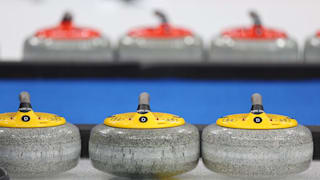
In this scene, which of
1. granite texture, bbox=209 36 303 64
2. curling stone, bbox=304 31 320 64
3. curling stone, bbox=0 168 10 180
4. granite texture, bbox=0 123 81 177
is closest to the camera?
curling stone, bbox=0 168 10 180

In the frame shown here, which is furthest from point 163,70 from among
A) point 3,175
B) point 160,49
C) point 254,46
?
point 3,175

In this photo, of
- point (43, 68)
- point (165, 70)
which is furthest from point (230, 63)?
point (43, 68)

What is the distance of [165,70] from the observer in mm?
2145

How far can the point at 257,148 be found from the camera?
0.89 m

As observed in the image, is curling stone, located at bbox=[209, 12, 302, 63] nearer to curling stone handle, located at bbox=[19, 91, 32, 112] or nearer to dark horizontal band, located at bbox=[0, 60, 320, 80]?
dark horizontal band, located at bbox=[0, 60, 320, 80]

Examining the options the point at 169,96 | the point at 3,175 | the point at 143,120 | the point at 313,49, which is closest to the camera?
the point at 3,175

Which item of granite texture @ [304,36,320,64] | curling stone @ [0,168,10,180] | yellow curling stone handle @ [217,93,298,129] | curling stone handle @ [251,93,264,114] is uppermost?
granite texture @ [304,36,320,64]

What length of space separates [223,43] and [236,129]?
167 cm

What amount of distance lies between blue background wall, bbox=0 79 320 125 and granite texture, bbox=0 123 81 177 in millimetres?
→ 1265

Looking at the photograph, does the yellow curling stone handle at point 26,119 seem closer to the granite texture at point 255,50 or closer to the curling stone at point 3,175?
the curling stone at point 3,175

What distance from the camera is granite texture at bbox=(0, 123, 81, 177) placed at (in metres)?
0.90

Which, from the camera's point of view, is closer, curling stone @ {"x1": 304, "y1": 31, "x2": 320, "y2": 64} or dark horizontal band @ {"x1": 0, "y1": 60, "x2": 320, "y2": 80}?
dark horizontal band @ {"x1": 0, "y1": 60, "x2": 320, "y2": 80}

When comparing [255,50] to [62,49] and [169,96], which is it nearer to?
[169,96]

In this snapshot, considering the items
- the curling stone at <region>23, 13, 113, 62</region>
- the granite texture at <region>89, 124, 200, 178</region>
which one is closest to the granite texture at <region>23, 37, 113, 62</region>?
the curling stone at <region>23, 13, 113, 62</region>
